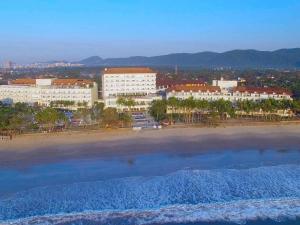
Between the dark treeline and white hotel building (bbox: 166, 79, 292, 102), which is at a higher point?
white hotel building (bbox: 166, 79, 292, 102)

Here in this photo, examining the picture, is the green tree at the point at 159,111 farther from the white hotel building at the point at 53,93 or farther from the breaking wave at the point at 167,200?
the breaking wave at the point at 167,200

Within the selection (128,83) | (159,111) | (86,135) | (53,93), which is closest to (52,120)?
(86,135)

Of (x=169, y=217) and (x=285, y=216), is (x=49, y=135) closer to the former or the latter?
(x=169, y=217)

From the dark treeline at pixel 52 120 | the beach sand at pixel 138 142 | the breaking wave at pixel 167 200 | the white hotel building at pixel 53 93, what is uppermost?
the white hotel building at pixel 53 93

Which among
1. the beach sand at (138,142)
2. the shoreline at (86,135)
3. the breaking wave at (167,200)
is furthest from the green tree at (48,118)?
the breaking wave at (167,200)

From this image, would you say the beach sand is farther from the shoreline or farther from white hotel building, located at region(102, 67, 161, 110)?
white hotel building, located at region(102, 67, 161, 110)

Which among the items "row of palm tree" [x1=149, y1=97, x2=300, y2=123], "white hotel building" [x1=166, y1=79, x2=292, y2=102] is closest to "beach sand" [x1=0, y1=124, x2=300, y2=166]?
"row of palm tree" [x1=149, y1=97, x2=300, y2=123]

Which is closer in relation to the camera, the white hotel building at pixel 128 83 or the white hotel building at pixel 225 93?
the white hotel building at pixel 225 93

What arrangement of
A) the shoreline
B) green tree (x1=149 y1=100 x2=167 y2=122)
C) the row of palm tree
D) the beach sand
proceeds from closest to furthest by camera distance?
the beach sand → the shoreline → the row of palm tree → green tree (x1=149 y1=100 x2=167 y2=122)
